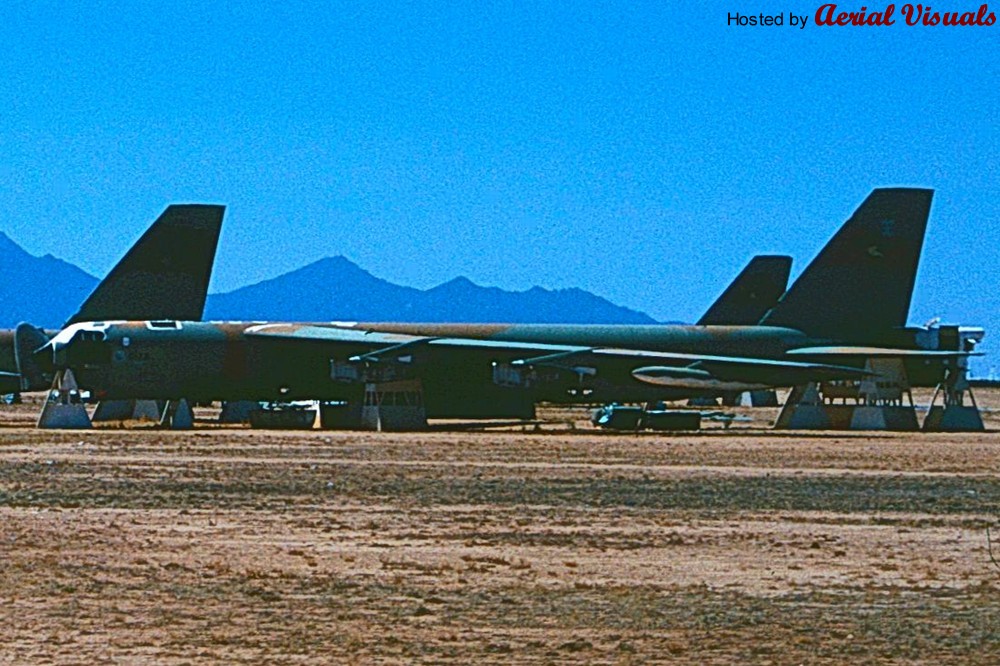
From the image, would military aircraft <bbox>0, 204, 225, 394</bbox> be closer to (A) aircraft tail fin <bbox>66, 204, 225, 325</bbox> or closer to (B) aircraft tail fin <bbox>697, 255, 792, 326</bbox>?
(A) aircraft tail fin <bbox>66, 204, 225, 325</bbox>

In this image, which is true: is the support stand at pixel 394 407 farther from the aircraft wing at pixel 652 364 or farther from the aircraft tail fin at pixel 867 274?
the aircraft tail fin at pixel 867 274

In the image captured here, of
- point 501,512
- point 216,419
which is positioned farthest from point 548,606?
point 216,419

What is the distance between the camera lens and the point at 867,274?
5397 cm

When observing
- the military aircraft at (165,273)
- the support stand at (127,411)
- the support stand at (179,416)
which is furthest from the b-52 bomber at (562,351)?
the military aircraft at (165,273)

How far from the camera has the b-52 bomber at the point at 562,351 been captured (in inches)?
1989

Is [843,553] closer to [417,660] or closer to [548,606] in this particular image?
[548,606]

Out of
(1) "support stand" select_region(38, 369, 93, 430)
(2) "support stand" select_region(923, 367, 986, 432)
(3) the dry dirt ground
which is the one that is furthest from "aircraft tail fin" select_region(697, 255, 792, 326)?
(3) the dry dirt ground

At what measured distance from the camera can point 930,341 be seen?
53250 mm

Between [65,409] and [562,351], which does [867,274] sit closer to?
[562,351]

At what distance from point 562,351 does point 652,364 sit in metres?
2.57

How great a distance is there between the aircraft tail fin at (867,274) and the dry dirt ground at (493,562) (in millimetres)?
20237

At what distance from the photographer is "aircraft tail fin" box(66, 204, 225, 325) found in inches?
2317

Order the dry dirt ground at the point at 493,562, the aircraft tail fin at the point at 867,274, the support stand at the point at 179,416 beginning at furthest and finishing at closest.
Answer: the aircraft tail fin at the point at 867,274
the support stand at the point at 179,416
the dry dirt ground at the point at 493,562

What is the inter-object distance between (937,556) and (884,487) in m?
10.0
